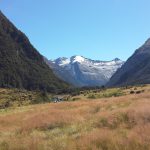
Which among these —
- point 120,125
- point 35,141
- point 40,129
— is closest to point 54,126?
point 40,129

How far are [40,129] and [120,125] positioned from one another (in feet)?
15.6

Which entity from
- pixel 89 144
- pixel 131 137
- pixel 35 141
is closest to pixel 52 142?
pixel 35 141

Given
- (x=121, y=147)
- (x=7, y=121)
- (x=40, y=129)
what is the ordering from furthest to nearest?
(x=7, y=121) < (x=40, y=129) < (x=121, y=147)

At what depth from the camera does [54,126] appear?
21.0 meters

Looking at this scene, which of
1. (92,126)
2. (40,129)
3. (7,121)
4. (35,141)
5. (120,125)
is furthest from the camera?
(7,121)

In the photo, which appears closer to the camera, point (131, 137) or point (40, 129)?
point (131, 137)

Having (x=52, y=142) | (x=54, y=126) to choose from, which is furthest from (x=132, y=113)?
(x=52, y=142)

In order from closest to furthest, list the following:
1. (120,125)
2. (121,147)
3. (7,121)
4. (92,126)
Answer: (121,147), (120,125), (92,126), (7,121)

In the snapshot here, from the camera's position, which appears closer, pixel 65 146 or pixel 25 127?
pixel 65 146

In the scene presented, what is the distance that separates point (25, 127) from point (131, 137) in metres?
8.27

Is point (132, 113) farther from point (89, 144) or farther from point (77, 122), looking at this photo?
point (89, 144)

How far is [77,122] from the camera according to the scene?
69.1 feet

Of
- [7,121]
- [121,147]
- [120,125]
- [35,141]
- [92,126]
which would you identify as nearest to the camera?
[121,147]

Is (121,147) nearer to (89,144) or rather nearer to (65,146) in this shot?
(89,144)
